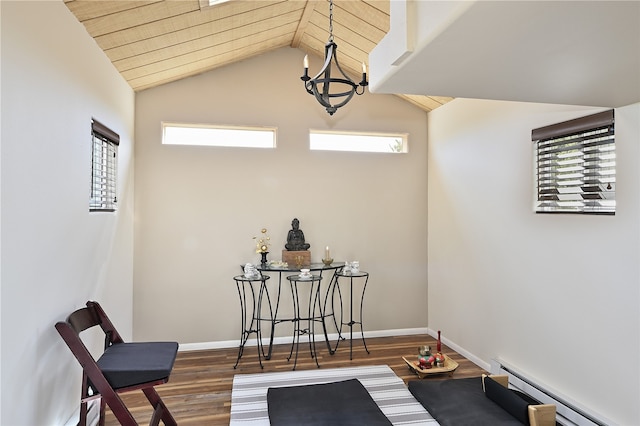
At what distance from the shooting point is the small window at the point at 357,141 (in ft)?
14.2

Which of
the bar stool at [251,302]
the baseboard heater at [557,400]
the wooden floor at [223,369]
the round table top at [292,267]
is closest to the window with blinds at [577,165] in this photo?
the baseboard heater at [557,400]

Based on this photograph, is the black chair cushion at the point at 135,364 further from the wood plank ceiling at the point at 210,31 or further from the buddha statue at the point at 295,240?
the wood plank ceiling at the point at 210,31

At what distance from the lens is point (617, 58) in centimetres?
147

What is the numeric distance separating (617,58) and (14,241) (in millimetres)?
2681

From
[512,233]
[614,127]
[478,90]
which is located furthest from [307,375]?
[614,127]

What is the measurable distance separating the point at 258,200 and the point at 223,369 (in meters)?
1.70

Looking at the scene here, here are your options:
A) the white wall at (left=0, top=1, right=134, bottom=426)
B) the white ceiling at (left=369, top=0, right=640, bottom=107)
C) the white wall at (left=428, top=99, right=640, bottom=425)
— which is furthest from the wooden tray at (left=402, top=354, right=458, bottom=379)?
Answer: the white wall at (left=0, top=1, right=134, bottom=426)

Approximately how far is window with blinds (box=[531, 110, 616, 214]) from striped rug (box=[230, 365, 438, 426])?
1.73m

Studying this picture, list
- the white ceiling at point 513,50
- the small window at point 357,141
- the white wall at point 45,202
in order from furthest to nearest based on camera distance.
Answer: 1. the small window at point 357,141
2. the white wall at point 45,202
3. the white ceiling at point 513,50

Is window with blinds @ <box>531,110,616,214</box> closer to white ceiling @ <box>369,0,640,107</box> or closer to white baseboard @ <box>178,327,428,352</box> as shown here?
white ceiling @ <box>369,0,640,107</box>

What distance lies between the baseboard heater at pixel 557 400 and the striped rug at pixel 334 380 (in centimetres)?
80

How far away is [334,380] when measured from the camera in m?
3.18

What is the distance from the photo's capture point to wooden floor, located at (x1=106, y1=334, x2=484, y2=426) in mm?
2721

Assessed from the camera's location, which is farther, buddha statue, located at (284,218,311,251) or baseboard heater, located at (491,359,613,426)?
buddha statue, located at (284,218,311,251)
